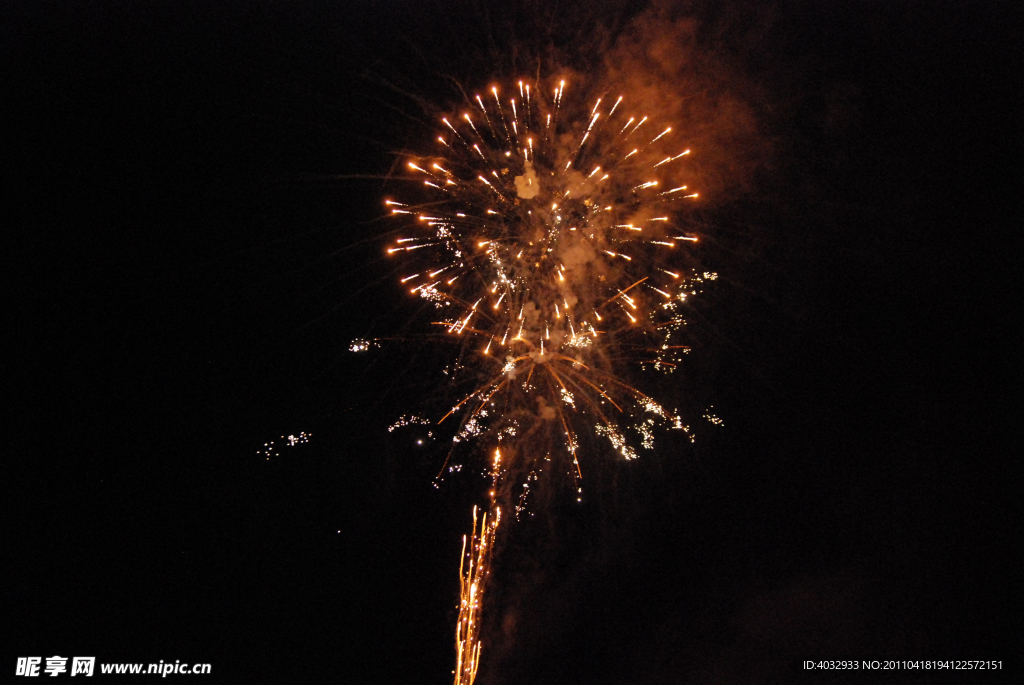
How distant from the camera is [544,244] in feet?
15.0

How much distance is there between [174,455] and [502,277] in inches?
148

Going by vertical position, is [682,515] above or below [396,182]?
below

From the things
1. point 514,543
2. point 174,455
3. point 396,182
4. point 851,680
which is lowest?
point 851,680

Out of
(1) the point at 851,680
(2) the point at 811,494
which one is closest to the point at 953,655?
(1) the point at 851,680

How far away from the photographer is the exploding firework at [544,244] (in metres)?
4.52

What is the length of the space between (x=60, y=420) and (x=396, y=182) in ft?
13.0

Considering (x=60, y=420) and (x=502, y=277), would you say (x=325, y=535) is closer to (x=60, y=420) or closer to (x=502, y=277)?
(x=60, y=420)

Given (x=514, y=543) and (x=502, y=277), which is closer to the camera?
(x=502, y=277)

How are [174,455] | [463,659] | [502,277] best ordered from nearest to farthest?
[502,277] < [174,455] < [463,659]

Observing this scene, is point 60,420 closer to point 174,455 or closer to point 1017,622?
point 174,455

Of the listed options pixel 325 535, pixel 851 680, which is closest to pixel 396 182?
pixel 325 535

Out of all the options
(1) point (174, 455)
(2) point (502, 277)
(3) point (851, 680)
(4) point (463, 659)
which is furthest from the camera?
(4) point (463, 659)

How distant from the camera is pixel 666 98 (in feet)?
15.3

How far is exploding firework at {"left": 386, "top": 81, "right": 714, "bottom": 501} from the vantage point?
452 centimetres
